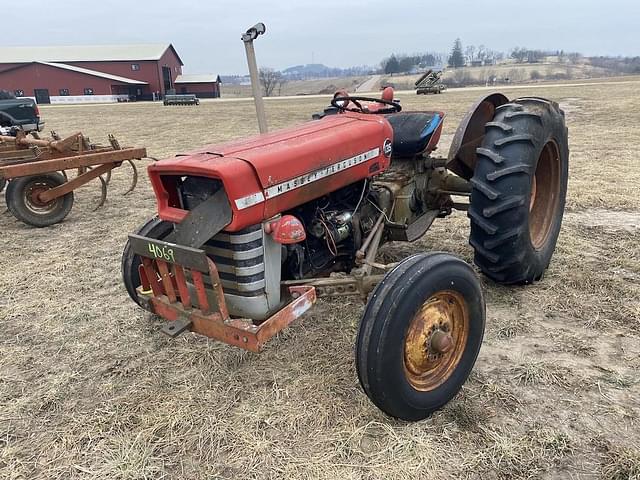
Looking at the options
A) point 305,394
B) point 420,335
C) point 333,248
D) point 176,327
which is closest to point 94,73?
point 333,248

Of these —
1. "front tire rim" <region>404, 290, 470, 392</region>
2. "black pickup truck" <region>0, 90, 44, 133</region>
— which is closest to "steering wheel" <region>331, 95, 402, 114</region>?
"front tire rim" <region>404, 290, 470, 392</region>

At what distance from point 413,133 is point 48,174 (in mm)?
4554

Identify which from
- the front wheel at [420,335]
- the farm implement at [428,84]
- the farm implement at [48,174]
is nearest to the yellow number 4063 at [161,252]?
the front wheel at [420,335]

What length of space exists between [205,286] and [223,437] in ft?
2.48

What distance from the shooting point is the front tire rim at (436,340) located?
246 cm

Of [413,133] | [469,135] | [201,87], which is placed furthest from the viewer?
[201,87]

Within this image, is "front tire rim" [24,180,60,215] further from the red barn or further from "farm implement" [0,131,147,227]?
the red barn

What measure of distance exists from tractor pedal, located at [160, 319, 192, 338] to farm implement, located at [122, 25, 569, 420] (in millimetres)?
11

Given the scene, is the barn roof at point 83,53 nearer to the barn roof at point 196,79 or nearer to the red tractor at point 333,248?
the barn roof at point 196,79

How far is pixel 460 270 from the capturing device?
2.52m

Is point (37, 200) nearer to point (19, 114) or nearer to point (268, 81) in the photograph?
point (19, 114)

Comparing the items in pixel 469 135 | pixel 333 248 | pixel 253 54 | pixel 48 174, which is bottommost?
pixel 333 248

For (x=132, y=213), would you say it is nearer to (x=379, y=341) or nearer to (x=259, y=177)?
(x=259, y=177)

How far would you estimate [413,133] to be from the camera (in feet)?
12.5
